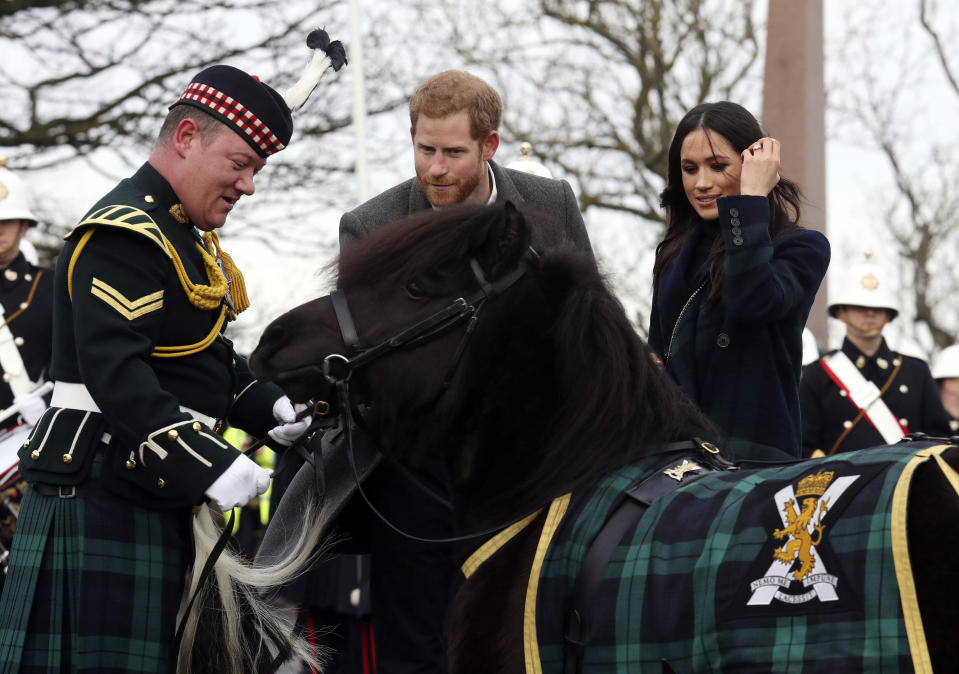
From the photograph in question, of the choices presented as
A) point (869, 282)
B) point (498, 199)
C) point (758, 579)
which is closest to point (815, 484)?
point (758, 579)

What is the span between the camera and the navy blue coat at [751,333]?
348 centimetres

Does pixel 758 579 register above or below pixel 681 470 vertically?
below

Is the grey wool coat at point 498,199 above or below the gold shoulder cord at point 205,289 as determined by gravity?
above

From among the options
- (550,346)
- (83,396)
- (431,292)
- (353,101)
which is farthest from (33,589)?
(353,101)

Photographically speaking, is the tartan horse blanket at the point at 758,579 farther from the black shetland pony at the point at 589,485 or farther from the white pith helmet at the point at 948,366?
the white pith helmet at the point at 948,366

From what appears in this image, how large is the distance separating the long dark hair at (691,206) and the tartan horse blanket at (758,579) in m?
1.14

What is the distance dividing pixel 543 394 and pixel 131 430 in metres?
1.04

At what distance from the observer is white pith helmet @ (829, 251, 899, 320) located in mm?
7906

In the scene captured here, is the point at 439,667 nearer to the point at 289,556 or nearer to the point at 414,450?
the point at 289,556

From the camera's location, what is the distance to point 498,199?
3930mm

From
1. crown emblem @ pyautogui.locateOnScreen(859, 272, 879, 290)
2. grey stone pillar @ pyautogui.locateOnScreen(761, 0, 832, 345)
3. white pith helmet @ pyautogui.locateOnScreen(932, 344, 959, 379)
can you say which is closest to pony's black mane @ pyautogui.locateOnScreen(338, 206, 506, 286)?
crown emblem @ pyautogui.locateOnScreen(859, 272, 879, 290)

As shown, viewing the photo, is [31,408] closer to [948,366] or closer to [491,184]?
[491,184]

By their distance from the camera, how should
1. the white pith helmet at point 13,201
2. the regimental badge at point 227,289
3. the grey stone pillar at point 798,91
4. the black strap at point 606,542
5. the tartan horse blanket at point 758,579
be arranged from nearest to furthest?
1. the tartan horse blanket at point 758,579
2. the black strap at point 606,542
3. the regimental badge at point 227,289
4. the white pith helmet at point 13,201
5. the grey stone pillar at point 798,91

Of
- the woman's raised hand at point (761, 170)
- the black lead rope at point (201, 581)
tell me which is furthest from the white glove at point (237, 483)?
the woman's raised hand at point (761, 170)
